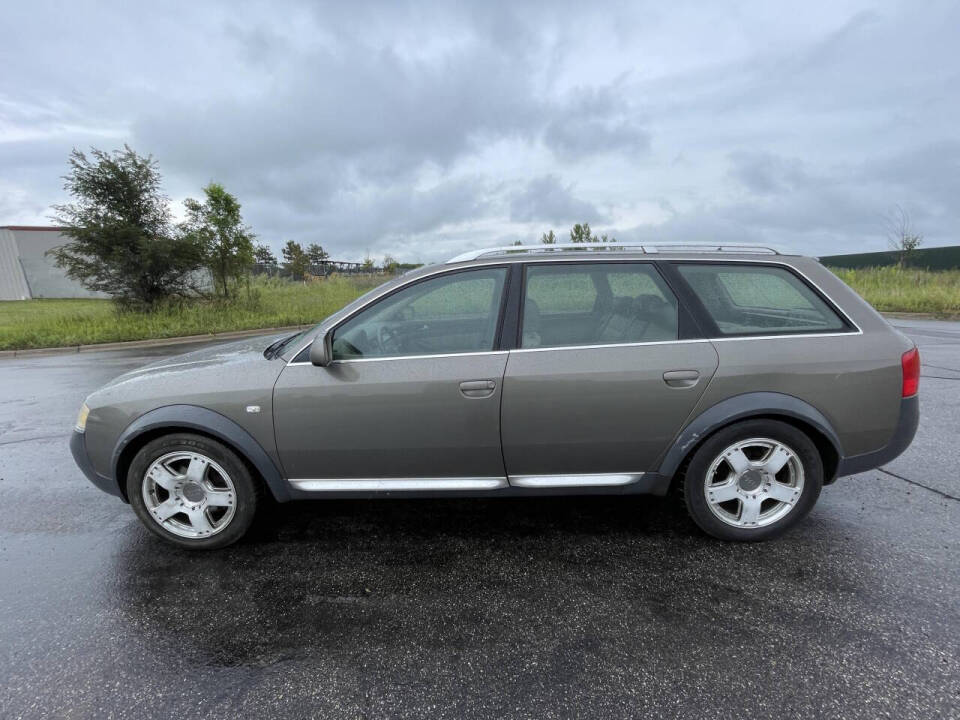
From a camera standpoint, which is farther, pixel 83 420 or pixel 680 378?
pixel 83 420

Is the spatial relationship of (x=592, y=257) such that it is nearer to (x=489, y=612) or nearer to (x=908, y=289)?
(x=489, y=612)

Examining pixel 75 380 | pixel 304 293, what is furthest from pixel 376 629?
pixel 304 293

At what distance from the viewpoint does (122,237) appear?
44.8 ft

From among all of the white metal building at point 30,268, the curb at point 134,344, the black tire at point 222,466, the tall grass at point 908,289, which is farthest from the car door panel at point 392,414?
the white metal building at point 30,268

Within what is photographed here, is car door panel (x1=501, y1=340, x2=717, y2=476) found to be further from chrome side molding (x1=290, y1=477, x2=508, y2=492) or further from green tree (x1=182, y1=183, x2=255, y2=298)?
green tree (x1=182, y1=183, x2=255, y2=298)

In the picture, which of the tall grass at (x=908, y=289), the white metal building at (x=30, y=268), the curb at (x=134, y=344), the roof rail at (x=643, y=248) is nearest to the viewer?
the roof rail at (x=643, y=248)

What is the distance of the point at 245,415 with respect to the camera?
2674mm

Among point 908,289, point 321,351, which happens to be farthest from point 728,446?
point 908,289

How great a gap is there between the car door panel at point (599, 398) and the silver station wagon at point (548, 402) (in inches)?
0.4

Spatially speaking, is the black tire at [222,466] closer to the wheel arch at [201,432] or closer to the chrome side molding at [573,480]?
the wheel arch at [201,432]

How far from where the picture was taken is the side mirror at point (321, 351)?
260 cm

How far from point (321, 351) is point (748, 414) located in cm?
226

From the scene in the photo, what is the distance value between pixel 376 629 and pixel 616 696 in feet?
3.35

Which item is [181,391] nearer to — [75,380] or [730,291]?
[730,291]
